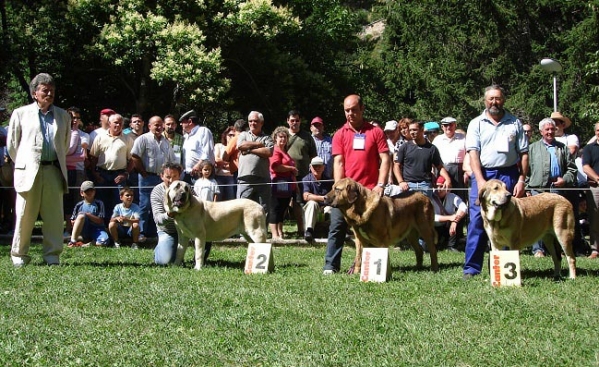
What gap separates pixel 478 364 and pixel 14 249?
6.14 meters

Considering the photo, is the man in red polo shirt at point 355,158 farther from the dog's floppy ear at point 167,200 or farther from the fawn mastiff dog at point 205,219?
the dog's floppy ear at point 167,200

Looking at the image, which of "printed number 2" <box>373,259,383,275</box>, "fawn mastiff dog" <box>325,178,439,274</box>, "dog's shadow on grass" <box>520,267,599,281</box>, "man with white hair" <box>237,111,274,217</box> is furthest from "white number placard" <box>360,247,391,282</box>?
"man with white hair" <box>237,111,274,217</box>

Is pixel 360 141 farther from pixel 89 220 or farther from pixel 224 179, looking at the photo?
pixel 89 220

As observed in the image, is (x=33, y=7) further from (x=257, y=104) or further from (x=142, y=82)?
(x=257, y=104)

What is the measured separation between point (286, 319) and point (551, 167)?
6460 mm

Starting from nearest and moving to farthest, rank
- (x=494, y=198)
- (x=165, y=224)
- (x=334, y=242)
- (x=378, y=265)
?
(x=494, y=198) < (x=378, y=265) < (x=334, y=242) < (x=165, y=224)

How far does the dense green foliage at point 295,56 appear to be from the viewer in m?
16.6

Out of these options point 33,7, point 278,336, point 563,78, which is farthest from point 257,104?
point 278,336

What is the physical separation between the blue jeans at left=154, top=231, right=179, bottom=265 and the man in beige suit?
1.19 metres

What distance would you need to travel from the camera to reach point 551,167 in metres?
10.5

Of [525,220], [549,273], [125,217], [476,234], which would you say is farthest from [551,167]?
[125,217]

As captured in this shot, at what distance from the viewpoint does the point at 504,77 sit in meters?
24.2

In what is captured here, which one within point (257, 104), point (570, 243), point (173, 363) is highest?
point (257, 104)

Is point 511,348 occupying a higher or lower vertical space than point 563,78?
lower
